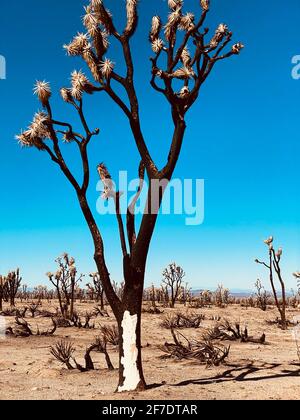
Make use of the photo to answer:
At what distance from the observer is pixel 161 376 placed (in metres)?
8.84

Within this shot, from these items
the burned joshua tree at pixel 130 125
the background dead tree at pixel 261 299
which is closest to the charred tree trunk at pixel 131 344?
the burned joshua tree at pixel 130 125

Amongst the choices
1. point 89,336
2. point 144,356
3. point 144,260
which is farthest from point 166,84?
point 89,336

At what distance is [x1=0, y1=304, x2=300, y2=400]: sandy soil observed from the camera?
729 centimetres

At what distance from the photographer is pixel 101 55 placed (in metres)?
7.83

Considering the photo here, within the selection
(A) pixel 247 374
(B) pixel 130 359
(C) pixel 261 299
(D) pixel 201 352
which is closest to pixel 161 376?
(A) pixel 247 374

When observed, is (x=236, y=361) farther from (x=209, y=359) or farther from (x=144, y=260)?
(x=144, y=260)

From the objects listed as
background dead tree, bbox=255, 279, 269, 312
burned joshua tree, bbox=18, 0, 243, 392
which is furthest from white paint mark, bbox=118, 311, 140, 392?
background dead tree, bbox=255, 279, 269, 312

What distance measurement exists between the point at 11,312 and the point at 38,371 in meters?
11.8

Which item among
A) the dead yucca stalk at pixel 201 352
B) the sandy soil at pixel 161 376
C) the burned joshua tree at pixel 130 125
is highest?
the burned joshua tree at pixel 130 125

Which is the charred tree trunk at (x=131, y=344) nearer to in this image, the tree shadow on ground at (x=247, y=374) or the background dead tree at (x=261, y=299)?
the tree shadow on ground at (x=247, y=374)

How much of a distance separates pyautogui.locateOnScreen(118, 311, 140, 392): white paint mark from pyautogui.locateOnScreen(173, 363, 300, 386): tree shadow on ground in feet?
3.57

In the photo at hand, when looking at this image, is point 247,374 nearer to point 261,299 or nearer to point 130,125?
point 130,125

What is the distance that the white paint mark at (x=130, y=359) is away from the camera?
723cm

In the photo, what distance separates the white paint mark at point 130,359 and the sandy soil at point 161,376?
0.21 m
